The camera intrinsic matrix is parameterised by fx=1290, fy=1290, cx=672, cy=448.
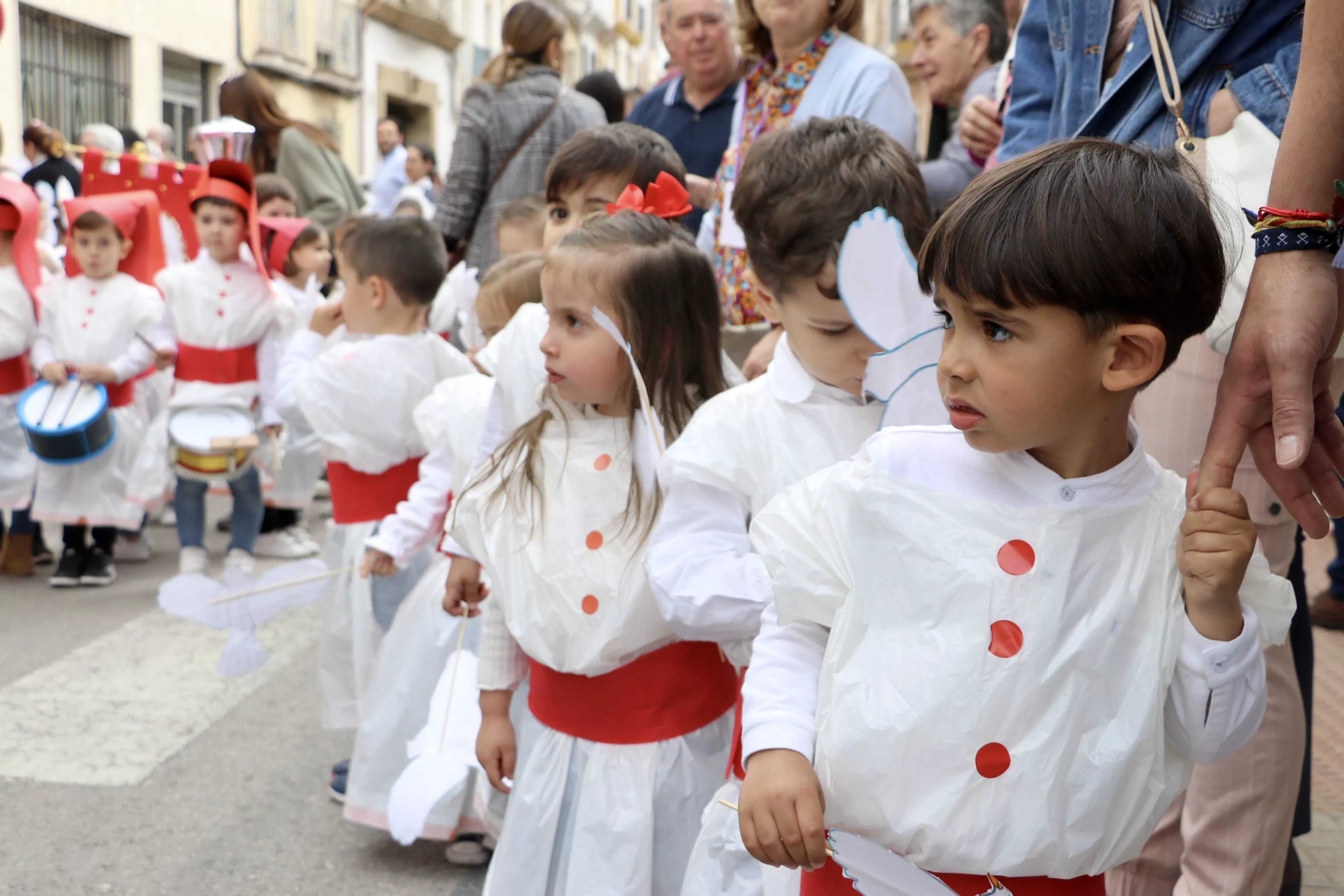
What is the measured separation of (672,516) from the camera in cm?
180

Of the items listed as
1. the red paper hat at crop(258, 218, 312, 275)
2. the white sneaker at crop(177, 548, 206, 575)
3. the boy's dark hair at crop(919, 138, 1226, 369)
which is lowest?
the white sneaker at crop(177, 548, 206, 575)

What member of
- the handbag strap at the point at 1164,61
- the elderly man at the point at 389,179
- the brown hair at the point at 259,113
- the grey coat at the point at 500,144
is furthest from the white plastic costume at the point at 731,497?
the elderly man at the point at 389,179

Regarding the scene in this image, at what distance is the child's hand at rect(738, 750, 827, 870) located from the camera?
125cm

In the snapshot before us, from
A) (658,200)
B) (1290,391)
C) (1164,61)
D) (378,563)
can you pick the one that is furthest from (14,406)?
(1290,391)

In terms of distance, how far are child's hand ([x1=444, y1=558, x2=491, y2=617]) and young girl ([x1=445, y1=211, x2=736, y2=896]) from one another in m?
0.16

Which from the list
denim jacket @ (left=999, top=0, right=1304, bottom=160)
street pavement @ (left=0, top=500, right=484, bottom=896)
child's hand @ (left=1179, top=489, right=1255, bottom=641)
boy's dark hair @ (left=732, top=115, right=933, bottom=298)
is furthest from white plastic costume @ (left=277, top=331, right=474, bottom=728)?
child's hand @ (left=1179, top=489, right=1255, bottom=641)

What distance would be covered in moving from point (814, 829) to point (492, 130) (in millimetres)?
3602

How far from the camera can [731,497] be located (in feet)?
5.93

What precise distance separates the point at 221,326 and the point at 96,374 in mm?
528

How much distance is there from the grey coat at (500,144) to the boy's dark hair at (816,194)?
2.42 metres

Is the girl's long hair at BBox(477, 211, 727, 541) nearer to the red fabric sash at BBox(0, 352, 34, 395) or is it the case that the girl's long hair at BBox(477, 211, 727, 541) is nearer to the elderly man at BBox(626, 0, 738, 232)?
the elderly man at BBox(626, 0, 738, 232)

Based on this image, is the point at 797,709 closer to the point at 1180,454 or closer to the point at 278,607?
the point at 1180,454

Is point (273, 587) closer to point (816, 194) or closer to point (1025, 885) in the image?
point (816, 194)

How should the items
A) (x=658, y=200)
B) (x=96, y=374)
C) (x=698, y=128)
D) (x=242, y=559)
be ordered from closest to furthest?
(x=658, y=200) < (x=698, y=128) < (x=96, y=374) < (x=242, y=559)
